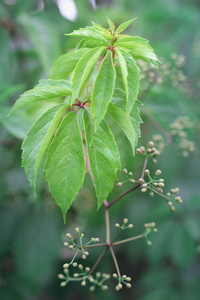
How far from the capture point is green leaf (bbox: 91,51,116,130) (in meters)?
0.74

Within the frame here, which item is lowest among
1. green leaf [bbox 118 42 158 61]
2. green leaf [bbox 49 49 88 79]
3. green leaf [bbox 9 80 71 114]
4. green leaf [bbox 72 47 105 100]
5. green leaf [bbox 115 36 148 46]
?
green leaf [bbox 9 80 71 114]

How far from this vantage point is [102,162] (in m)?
0.82

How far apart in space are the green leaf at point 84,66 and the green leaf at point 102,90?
27 millimetres

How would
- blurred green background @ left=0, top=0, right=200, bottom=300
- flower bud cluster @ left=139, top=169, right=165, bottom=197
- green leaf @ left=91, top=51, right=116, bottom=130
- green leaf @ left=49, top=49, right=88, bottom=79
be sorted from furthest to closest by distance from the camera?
blurred green background @ left=0, top=0, right=200, bottom=300
green leaf @ left=49, top=49, right=88, bottom=79
flower bud cluster @ left=139, top=169, right=165, bottom=197
green leaf @ left=91, top=51, right=116, bottom=130

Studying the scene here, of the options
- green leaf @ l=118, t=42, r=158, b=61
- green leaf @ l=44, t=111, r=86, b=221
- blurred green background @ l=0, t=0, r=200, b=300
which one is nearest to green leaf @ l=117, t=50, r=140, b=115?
green leaf @ l=118, t=42, r=158, b=61

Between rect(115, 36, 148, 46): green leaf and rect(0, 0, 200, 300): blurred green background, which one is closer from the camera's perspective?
rect(115, 36, 148, 46): green leaf

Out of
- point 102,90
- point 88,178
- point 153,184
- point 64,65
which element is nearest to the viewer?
point 102,90

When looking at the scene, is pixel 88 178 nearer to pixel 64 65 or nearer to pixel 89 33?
pixel 64 65

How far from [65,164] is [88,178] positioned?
2.66 ft

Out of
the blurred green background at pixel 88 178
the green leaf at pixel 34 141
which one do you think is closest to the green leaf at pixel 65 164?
the green leaf at pixel 34 141

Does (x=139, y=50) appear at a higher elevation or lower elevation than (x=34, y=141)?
higher

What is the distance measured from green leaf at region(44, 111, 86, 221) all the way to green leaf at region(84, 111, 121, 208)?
0.09 feet

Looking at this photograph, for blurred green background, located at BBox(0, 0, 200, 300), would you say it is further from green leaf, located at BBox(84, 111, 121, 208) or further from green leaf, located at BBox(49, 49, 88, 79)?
green leaf, located at BBox(84, 111, 121, 208)

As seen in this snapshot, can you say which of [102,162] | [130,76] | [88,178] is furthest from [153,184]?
[88,178]
